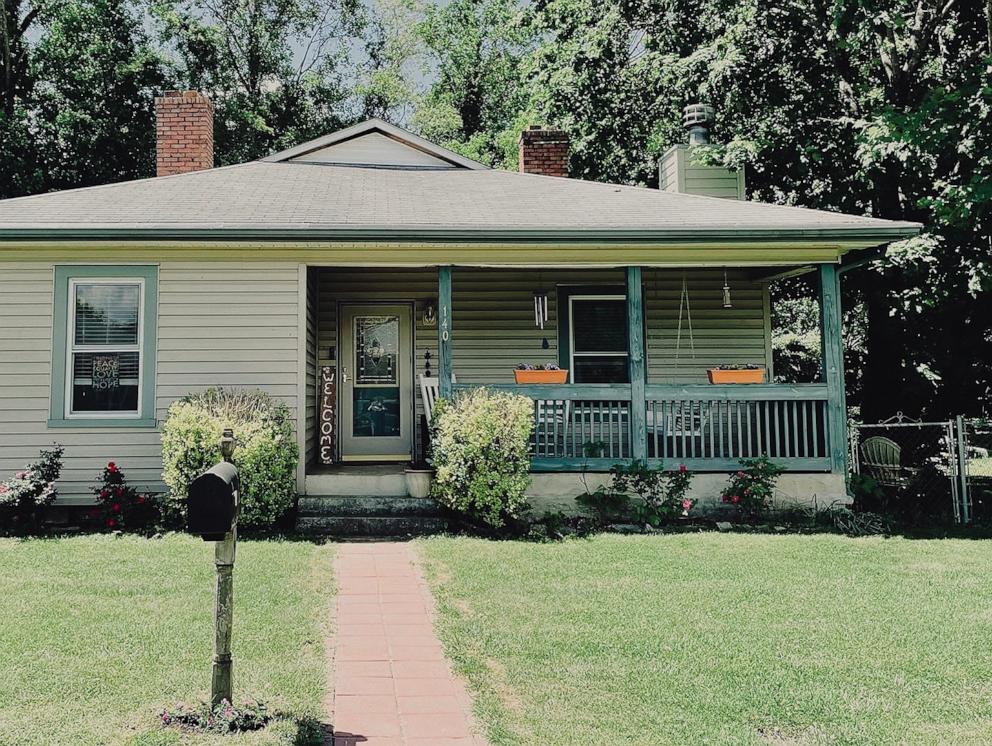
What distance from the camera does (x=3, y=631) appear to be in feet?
14.1

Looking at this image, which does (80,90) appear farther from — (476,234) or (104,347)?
(476,234)

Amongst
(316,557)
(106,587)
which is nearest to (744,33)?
(316,557)

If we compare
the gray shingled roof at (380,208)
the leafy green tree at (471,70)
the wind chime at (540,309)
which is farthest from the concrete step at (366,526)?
the leafy green tree at (471,70)

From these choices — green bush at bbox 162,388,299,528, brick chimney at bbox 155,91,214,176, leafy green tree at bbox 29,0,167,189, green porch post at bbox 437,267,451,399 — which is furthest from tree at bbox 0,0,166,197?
green porch post at bbox 437,267,451,399

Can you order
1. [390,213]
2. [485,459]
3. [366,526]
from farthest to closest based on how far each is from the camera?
1. [390,213]
2. [366,526]
3. [485,459]

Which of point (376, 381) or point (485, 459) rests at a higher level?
point (376, 381)

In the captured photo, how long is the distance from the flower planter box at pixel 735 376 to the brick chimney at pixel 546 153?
5.63 metres

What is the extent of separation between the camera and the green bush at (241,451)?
23.4 ft

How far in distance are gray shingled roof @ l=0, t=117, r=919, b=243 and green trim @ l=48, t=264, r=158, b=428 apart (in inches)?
21.0

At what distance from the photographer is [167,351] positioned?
8117 mm

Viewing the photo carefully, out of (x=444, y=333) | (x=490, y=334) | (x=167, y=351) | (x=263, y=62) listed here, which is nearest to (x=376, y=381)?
(x=490, y=334)

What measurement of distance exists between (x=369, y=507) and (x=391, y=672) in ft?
13.5

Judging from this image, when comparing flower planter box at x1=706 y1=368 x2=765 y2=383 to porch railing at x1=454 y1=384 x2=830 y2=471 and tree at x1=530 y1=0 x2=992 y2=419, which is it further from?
tree at x1=530 y1=0 x2=992 y2=419

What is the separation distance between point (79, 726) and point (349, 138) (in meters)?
10.4
